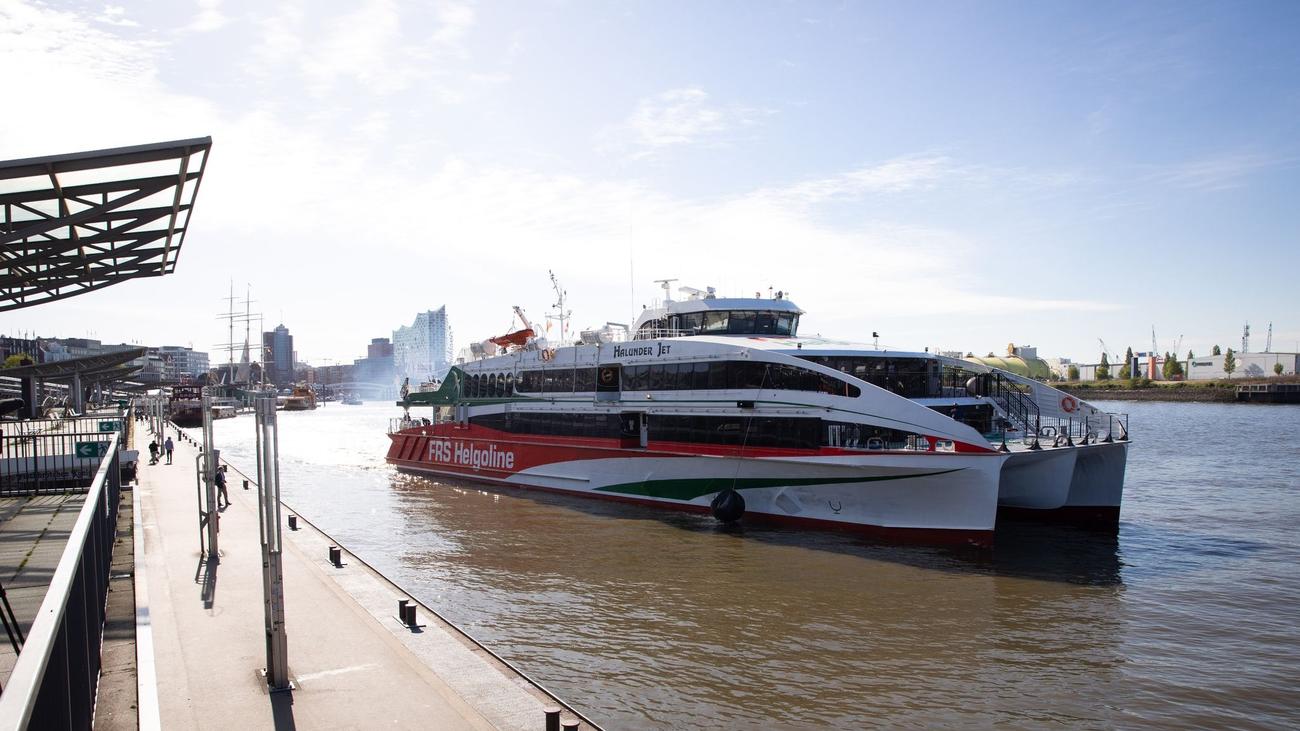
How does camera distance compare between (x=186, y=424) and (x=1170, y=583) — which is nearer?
(x=1170, y=583)

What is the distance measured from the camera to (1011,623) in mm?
15320

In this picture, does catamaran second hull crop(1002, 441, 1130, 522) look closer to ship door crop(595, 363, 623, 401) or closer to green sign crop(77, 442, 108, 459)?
ship door crop(595, 363, 623, 401)

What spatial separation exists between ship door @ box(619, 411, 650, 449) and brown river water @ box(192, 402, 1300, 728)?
7.43ft

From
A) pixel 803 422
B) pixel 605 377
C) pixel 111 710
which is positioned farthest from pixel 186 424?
pixel 111 710

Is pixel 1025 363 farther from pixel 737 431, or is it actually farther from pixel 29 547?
pixel 29 547

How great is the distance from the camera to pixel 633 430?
28.6 meters

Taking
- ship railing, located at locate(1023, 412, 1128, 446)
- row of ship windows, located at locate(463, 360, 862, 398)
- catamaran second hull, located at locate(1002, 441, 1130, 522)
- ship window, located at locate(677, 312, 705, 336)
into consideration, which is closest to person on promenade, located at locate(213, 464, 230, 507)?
row of ship windows, located at locate(463, 360, 862, 398)

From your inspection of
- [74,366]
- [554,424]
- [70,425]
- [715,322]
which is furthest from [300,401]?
[715,322]

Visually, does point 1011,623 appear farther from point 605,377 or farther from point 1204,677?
point 605,377

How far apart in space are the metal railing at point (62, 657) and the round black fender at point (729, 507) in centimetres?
1735

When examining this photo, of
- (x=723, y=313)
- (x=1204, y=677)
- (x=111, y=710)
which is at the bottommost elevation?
(x=1204, y=677)

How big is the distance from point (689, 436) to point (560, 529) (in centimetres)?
507

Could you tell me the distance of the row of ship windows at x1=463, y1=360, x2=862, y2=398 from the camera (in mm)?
23188

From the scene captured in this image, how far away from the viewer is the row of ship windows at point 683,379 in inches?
913
